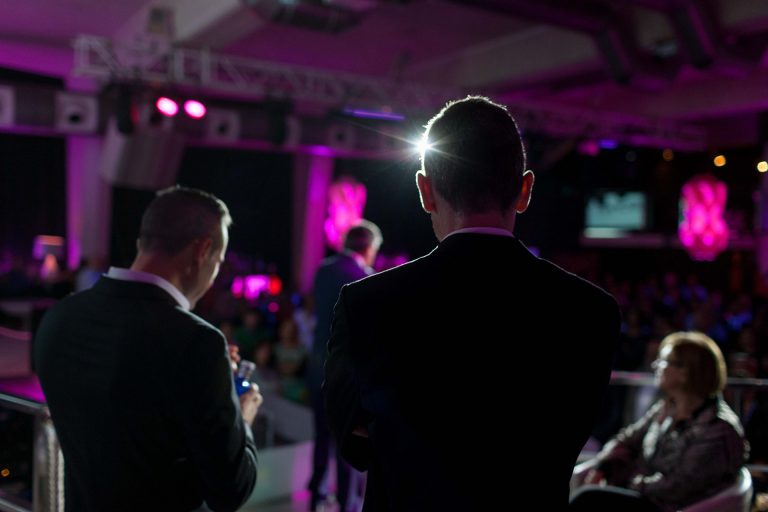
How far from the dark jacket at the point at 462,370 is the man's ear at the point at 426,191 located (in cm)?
8

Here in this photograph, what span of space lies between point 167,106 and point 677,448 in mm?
4679

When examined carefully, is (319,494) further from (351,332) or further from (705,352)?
(351,332)

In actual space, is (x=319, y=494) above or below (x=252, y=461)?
below

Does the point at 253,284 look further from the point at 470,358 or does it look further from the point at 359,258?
the point at 470,358

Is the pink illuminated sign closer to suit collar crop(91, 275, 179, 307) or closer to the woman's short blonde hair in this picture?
the woman's short blonde hair

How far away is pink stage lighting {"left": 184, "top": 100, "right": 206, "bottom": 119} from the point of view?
18.7ft

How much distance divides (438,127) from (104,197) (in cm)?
826

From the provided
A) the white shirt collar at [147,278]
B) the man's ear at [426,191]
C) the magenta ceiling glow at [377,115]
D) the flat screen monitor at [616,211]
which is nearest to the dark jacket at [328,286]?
the magenta ceiling glow at [377,115]

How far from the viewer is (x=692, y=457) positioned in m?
2.11

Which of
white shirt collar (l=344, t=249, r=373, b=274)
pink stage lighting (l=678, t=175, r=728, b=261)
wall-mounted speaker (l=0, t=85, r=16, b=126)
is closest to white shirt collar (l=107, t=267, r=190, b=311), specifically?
white shirt collar (l=344, t=249, r=373, b=274)

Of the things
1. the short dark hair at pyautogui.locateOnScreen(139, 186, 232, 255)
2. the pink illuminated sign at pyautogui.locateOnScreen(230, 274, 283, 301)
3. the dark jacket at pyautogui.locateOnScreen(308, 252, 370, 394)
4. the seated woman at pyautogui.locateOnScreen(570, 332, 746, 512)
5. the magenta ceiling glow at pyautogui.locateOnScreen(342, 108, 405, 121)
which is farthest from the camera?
the pink illuminated sign at pyautogui.locateOnScreen(230, 274, 283, 301)

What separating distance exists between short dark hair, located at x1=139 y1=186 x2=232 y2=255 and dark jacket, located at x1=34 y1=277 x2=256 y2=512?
9cm

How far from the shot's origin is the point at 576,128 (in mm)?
8070

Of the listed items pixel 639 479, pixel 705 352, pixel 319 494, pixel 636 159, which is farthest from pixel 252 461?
pixel 636 159
